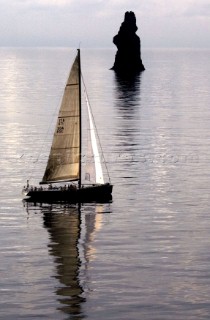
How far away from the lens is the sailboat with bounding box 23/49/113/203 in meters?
64.4

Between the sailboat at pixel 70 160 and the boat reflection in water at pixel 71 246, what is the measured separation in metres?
1.25

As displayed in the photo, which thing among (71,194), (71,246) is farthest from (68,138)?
(71,246)

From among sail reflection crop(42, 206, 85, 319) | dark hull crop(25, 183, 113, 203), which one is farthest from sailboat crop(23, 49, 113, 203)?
sail reflection crop(42, 206, 85, 319)

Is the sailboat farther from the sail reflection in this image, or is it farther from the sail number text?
the sail reflection

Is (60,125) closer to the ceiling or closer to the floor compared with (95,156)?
closer to the ceiling

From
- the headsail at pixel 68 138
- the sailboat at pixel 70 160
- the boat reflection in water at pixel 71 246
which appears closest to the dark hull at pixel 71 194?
the sailboat at pixel 70 160

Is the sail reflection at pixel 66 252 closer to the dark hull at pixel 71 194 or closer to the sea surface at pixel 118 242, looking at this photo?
the sea surface at pixel 118 242

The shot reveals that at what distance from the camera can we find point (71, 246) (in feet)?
168

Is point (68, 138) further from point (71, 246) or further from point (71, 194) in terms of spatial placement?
point (71, 246)

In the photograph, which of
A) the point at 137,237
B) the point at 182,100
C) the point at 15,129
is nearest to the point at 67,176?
the point at 137,237

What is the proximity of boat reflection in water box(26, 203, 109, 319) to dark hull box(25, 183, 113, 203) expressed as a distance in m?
1.06

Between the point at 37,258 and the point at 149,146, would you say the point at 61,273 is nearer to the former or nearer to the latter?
the point at 37,258

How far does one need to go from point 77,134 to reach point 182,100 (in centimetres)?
12312

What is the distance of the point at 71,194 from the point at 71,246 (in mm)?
13855
